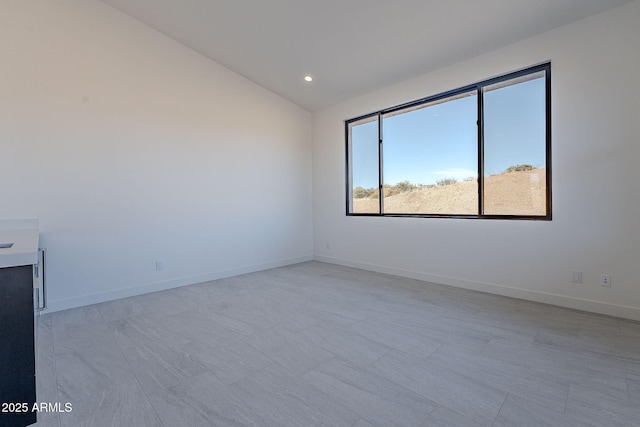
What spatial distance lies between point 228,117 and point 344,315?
3.48 m

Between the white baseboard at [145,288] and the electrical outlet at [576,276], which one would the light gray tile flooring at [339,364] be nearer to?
the white baseboard at [145,288]

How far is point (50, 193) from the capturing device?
10.00 feet

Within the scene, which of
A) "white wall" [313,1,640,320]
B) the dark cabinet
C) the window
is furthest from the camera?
the window

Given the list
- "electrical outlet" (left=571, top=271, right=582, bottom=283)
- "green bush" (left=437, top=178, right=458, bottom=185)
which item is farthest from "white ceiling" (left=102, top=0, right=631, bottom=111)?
"electrical outlet" (left=571, top=271, right=582, bottom=283)

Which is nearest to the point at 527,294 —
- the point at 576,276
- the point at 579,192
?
the point at 576,276

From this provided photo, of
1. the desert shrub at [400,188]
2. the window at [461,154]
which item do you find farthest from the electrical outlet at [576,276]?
the desert shrub at [400,188]

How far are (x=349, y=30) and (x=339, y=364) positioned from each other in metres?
3.47

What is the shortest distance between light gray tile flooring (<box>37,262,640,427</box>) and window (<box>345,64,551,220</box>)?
1.31 m

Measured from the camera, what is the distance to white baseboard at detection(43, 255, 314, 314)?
10.2 ft

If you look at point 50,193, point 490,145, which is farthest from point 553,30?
point 50,193

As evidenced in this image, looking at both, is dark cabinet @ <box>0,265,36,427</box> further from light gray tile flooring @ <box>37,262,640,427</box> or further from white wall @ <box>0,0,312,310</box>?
white wall @ <box>0,0,312,310</box>

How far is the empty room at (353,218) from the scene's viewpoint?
1639 millimetres

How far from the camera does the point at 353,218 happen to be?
16.6 ft

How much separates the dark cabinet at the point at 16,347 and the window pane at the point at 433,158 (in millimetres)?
4134
